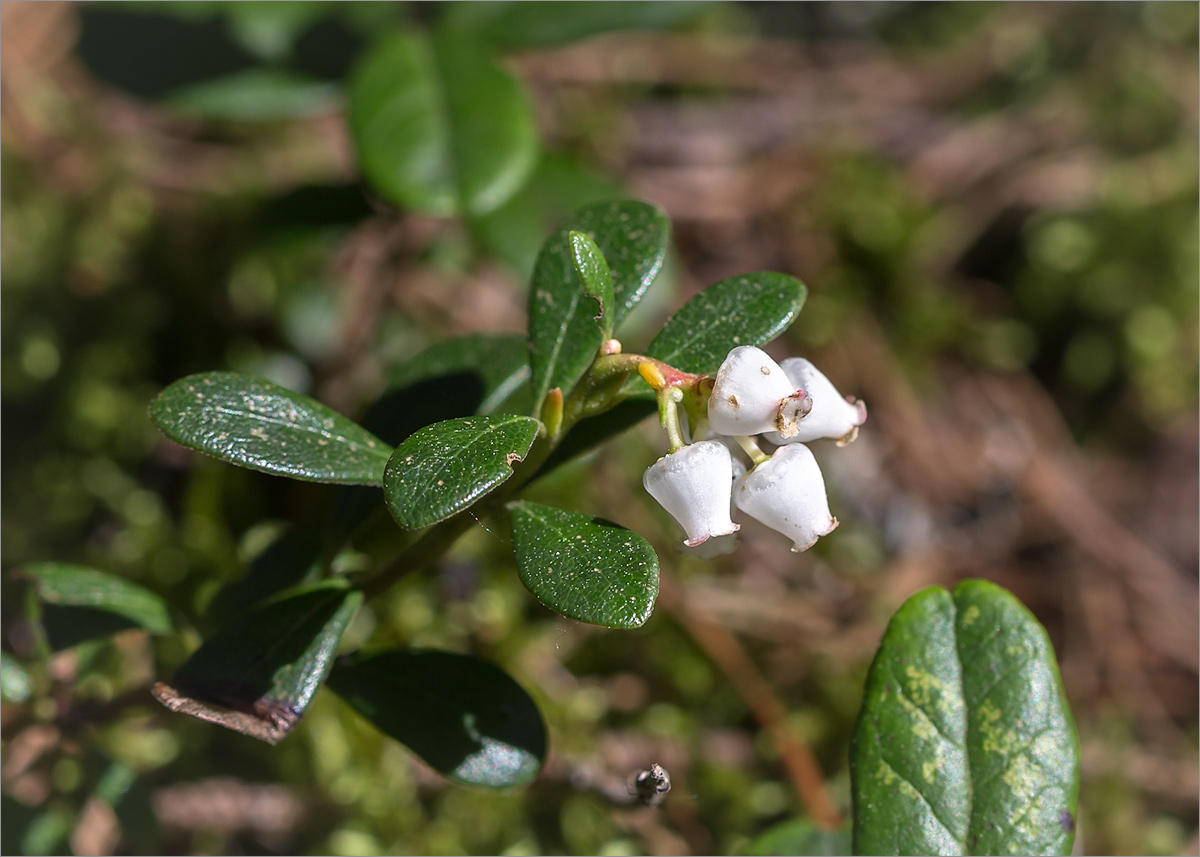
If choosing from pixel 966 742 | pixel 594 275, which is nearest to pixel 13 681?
pixel 594 275

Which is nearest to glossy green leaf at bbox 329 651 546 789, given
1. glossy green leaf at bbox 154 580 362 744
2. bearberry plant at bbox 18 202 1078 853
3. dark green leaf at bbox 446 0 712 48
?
bearberry plant at bbox 18 202 1078 853

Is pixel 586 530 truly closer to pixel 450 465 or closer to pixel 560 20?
pixel 450 465

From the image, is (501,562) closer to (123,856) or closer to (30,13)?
(123,856)

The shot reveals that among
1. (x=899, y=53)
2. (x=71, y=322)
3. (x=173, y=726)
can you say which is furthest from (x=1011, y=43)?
(x=173, y=726)

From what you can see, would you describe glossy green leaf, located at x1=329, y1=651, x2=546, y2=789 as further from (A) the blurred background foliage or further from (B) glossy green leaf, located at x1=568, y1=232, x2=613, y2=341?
(B) glossy green leaf, located at x1=568, y1=232, x2=613, y2=341

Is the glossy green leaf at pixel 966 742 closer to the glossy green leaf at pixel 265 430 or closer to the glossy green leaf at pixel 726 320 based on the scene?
the glossy green leaf at pixel 726 320

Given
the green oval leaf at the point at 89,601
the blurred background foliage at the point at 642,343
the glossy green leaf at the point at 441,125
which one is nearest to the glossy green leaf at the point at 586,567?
the blurred background foliage at the point at 642,343
